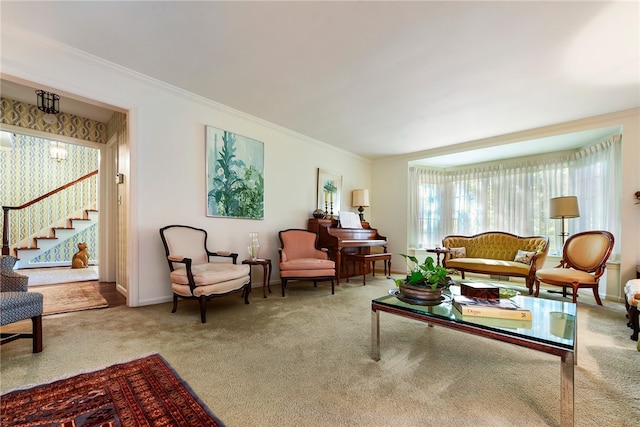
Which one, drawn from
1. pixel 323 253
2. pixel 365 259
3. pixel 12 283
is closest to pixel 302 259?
pixel 323 253

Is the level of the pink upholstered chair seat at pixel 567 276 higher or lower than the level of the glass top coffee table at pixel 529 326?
lower

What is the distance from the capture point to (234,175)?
157 inches

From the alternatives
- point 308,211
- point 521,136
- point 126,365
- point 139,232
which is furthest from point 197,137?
point 521,136

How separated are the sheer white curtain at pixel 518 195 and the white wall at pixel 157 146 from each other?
150 inches

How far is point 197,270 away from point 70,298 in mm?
1948

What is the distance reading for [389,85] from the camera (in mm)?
3184

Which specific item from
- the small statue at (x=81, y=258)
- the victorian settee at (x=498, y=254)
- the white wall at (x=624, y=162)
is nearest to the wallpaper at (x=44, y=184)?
the small statue at (x=81, y=258)

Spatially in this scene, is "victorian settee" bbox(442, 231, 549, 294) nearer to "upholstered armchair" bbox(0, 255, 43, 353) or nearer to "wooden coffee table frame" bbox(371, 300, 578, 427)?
"wooden coffee table frame" bbox(371, 300, 578, 427)

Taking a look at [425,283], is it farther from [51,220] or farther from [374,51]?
[51,220]

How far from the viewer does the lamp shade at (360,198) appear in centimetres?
586

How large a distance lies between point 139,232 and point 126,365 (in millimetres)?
1738

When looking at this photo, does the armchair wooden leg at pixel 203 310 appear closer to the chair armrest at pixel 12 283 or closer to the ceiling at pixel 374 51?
the chair armrest at pixel 12 283

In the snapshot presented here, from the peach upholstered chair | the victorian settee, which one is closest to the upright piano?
the victorian settee

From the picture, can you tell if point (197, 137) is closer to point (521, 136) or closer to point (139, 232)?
point (139, 232)
